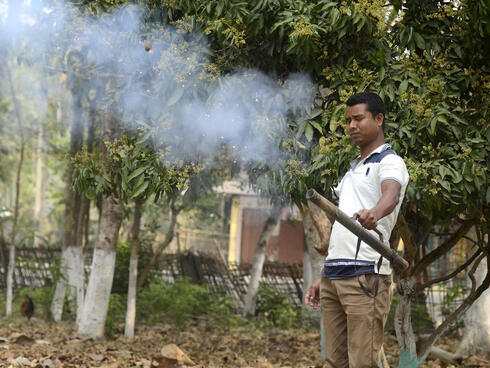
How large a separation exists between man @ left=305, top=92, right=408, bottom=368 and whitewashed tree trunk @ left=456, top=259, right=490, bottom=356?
4572 millimetres

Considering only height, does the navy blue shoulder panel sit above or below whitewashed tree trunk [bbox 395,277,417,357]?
above

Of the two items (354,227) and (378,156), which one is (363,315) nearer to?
(354,227)

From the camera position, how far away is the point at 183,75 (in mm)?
4633

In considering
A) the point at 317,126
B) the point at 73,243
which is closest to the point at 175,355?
the point at 317,126

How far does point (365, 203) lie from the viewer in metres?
3.03

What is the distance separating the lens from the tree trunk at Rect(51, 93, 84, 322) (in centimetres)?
903

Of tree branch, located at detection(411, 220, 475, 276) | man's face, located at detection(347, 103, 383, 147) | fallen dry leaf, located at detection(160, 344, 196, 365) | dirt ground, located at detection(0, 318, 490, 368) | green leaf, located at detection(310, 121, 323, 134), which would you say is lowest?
dirt ground, located at detection(0, 318, 490, 368)

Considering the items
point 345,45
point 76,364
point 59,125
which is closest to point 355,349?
point 345,45

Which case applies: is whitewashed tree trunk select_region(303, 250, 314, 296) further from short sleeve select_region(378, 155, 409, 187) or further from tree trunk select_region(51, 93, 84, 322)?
short sleeve select_region(378, 155, 409, 187)

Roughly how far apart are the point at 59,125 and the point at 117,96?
1197cm

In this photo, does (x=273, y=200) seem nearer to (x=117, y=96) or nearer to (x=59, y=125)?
(x=117, y=96)

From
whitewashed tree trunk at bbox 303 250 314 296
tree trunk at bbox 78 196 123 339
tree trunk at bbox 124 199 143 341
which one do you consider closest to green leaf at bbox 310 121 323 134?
tree trunk at bbox 78 196 123 339

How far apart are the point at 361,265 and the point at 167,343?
5263 millimetres

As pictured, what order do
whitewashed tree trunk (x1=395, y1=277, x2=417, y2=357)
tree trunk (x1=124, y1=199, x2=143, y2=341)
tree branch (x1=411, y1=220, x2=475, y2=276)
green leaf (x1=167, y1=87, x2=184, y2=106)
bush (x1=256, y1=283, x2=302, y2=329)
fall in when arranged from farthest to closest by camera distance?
bush (x1=256, y1=283, x2=302, y2=329) → tree trunk (x1=124, y1=199, x2=143, y2=341) → tree branch (x1=411, y1=220, x2=475, y2=276) → whitewashed tree trunk (x1=395, y1=277, x2=417, y2=357) → green leaf (x1=167, y1=87, x2=184, y2=106)
